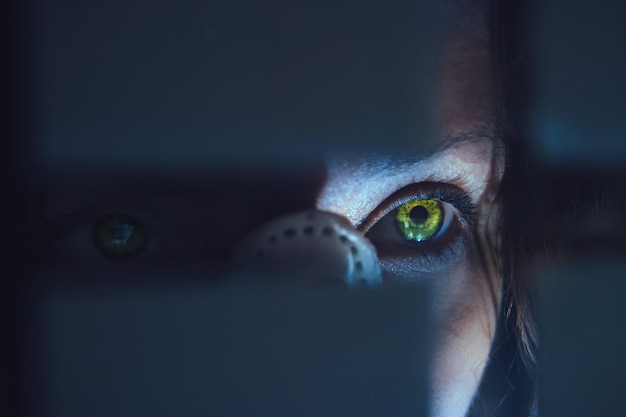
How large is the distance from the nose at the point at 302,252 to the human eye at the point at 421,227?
0.06 metres

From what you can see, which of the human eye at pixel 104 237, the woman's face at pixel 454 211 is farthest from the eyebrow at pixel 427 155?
the human eye at pixel 104 237

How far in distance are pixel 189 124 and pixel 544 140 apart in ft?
1.53

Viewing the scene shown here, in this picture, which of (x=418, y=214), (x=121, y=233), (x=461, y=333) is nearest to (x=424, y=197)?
(x=418, y=214)

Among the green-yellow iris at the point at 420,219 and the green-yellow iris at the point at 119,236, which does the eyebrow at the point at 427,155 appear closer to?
the green-yellow iris at the point at 420,219

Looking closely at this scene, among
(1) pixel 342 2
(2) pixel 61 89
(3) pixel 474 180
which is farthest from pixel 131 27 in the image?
(3) pixel 474 180

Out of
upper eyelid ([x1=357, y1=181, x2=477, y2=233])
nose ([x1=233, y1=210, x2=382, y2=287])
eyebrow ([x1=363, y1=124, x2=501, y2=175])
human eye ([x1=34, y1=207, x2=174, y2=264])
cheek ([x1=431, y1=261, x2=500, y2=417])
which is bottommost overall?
cheek ([x1=431, y1=261, x2=500, y2=417])

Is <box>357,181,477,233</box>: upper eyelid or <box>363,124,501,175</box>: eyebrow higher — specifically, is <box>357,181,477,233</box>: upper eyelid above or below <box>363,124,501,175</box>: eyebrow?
below

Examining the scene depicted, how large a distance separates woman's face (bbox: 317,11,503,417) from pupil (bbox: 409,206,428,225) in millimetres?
16

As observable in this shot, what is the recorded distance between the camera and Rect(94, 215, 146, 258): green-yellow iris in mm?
726

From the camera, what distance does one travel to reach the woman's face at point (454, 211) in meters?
0.79

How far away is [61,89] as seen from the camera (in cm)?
68

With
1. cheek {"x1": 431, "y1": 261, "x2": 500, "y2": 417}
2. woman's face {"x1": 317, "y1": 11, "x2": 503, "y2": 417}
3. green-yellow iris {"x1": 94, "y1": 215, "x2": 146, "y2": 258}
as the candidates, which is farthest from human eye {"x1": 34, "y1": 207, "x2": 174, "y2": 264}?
cheek {"x1": 431, "y1": 261, "x2": 500, "y2": 417}

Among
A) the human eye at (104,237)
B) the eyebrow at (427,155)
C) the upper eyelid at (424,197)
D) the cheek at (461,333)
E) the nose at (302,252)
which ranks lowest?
the cheek at (461,333)

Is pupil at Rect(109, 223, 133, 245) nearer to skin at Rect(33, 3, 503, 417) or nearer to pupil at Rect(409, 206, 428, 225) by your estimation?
skin at Rect(33, 3, 503, 417)
